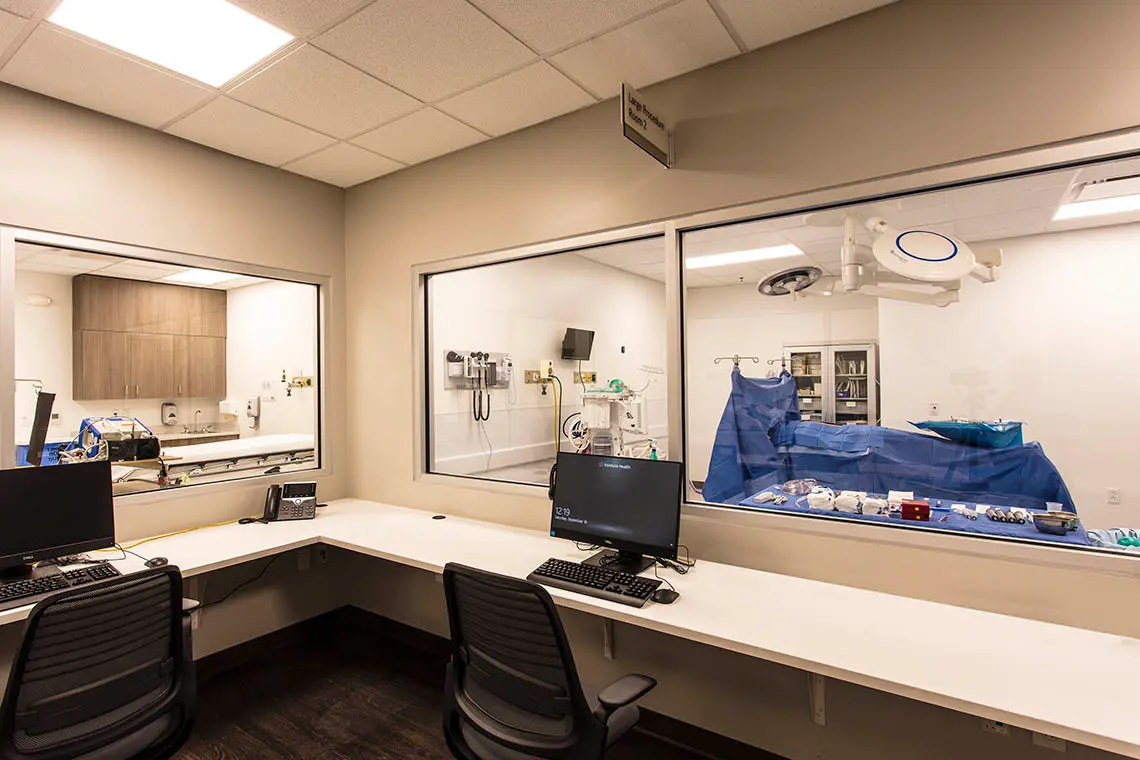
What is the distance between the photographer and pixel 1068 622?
175 cm

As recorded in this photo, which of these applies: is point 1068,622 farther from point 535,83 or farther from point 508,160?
point 508,160

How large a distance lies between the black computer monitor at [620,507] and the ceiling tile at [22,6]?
2.36m

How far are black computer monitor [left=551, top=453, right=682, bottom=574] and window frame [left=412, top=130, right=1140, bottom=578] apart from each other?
0.92 ft

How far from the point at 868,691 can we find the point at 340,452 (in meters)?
3.05

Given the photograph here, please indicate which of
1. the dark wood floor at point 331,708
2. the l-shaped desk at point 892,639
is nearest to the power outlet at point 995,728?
the l-shaped desk at point 892,639

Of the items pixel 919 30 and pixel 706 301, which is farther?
pixel 706 301

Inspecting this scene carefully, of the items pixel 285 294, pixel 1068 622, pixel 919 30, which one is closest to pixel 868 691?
pixel 1068 622

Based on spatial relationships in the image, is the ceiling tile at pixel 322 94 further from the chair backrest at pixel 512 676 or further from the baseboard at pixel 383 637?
the baseboard at pixel 383 637

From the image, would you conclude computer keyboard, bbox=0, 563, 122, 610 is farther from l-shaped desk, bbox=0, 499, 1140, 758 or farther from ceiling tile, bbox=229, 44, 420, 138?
ceiling tile, bbox=229, 44, 420, 138

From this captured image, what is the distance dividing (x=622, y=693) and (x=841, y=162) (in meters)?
1.87

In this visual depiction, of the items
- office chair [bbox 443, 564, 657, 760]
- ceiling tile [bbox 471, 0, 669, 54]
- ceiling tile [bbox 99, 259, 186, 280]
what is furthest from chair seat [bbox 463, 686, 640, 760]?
ceiling tile [bbox 99, 259, 186, 280]

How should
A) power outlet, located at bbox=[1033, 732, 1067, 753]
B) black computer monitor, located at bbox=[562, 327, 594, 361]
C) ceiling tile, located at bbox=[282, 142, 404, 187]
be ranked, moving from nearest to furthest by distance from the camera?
power outlet, located at bbox=[1033, 732, 1067, 753] < ceiling tile, located at bbox=[282, 142, 404, 187] < black computer monitor, located at bbox=[562, 327, 594, 361]

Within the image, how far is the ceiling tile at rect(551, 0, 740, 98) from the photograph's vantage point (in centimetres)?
206

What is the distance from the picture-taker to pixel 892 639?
5.38 ft
